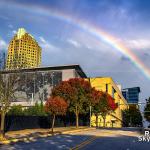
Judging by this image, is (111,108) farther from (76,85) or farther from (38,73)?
(38,73)

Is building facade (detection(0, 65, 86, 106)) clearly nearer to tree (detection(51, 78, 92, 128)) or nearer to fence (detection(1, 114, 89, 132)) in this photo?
fence (detection(1, 114, 89, 132))

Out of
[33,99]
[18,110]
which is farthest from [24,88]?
[18,110]

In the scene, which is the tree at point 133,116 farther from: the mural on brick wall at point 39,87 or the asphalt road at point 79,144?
the asphalt road at point 79,144

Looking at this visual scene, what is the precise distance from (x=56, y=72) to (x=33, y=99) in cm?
1383

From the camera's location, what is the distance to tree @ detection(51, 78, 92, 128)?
6918 centimetres

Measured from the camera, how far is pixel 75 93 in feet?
228

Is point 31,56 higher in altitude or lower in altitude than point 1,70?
higher

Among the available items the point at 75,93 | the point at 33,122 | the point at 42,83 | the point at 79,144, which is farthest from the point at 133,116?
the point at 79,144

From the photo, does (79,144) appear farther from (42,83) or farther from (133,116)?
(133,116)

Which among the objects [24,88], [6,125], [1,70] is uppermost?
[24,88]

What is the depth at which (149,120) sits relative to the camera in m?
109

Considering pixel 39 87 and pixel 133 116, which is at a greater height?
pixel 39 87

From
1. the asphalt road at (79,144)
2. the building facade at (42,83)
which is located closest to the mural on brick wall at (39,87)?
the building facade at (42,83)

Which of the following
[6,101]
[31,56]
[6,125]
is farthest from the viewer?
[31,56]
